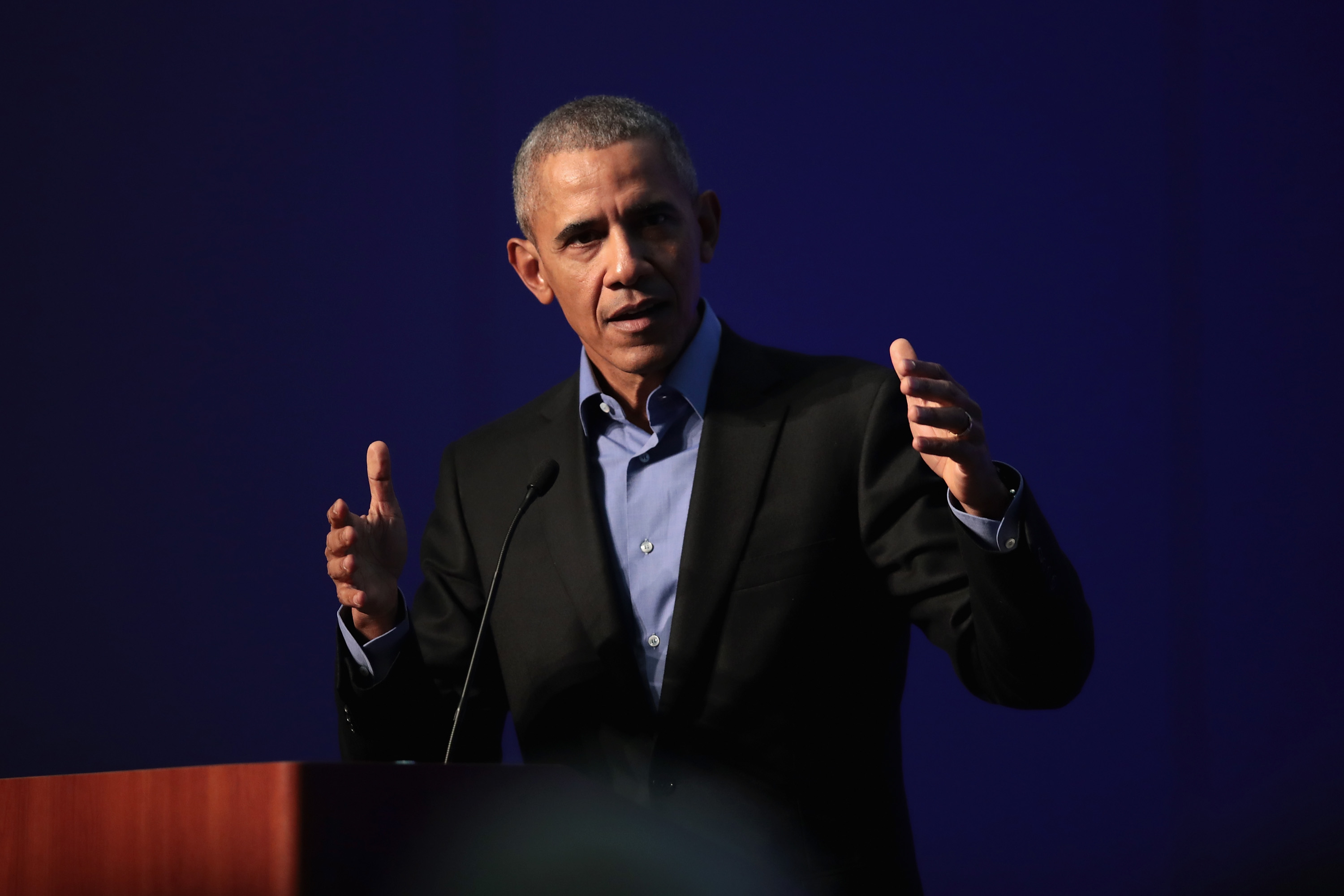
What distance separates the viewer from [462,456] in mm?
1829

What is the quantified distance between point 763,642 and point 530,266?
716mm

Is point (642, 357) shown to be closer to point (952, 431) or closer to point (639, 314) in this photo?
point (639, 314)

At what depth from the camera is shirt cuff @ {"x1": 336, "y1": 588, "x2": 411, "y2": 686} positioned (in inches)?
56.1

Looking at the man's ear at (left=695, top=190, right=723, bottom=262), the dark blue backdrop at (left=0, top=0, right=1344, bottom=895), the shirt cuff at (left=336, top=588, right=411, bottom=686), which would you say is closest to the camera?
the shirt cuff at (left=336, top=588, right=411, bottom=686)

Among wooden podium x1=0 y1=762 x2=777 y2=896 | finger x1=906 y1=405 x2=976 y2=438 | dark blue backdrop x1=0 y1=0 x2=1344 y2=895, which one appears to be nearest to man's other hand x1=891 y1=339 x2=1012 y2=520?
finger x1=906 y1=405 x2=976 y2=438

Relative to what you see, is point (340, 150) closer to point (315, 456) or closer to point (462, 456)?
point (315, 456)

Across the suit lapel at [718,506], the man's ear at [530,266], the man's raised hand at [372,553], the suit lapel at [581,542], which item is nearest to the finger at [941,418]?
the suit lapel at [718,506]

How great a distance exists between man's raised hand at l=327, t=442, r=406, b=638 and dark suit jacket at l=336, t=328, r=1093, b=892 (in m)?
0.06

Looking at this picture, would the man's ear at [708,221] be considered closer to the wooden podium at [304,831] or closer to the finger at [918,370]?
the finger at [918,370]

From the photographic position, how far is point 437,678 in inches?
67.4

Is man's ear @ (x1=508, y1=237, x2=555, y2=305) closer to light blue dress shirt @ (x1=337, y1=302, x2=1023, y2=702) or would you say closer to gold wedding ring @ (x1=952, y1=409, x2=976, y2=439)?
light blue dress shirt @ (x1=337, y1=302, x2=1023, y2=702)

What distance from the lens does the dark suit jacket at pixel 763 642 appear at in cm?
143

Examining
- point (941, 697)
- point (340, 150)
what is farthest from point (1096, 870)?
point (340, 150)

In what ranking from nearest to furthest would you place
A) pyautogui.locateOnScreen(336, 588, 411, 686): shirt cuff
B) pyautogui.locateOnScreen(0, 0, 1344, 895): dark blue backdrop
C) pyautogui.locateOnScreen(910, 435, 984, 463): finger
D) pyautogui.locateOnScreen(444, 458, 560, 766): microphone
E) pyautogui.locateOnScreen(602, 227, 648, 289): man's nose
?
pyautogui.locateOnScreen(910, 435, 984, 463): finger
pyautogui.locateOnScreen(444, 458, 560, 766): microphone
pyautogui.locateOnScreen(336, 588, 411, 686): shirt cuff
pyautogui.locateOnScreen(602, 227, 648, 289): man's nose
pyautogui.locateOnScreen(0, 0, 1344, 895): dark blue backdrop
